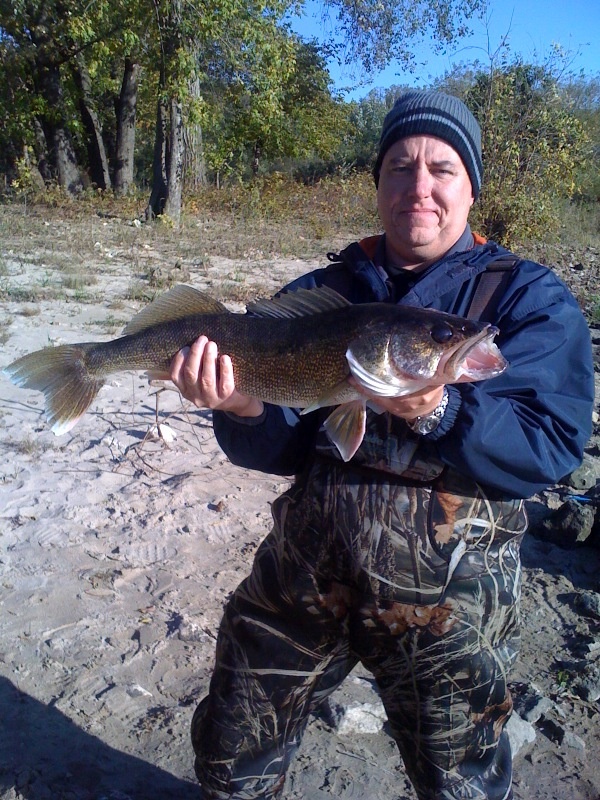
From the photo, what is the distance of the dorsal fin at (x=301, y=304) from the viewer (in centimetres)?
204

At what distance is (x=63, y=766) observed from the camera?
8.55ft

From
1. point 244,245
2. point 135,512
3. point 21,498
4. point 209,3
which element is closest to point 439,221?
point 135,512

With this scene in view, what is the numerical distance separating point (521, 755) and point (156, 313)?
7.45ft

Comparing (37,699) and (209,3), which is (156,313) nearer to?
(37,699)

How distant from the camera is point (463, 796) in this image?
6.15 ft

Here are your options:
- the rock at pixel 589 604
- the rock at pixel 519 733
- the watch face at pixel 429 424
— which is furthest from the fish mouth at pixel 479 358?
the rock at pixel 589 604

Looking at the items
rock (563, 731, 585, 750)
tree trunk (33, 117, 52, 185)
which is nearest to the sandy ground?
rock (563, 731, 585, 750)

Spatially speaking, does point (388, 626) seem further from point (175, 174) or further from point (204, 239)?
point (175, 174)

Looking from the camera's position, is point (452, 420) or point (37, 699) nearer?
point (452, 420)

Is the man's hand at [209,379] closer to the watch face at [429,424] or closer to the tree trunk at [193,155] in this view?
the watch face at [429,424]

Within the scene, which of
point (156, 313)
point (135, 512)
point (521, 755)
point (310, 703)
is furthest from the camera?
point (135, 512)

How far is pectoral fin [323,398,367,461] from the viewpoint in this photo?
179 cm

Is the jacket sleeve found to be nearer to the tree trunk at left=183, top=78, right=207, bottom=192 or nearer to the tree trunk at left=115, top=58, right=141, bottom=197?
the tree trunk at left=183, top=78, right=207, bottom=192

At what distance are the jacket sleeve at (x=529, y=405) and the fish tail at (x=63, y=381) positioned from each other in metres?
1.42
